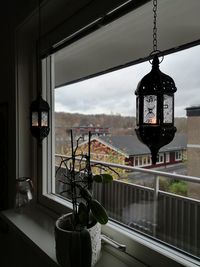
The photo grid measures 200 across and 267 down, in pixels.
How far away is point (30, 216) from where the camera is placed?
1438 millimetres

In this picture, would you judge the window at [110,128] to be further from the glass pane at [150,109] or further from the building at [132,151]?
the glass pane at [150,109]

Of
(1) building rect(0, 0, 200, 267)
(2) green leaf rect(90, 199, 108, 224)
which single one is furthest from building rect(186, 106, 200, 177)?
(2) green leaf rect(90, 199, 108, 224)

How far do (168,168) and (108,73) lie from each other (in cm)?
62

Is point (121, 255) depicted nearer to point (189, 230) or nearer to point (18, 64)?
point (189, 230)

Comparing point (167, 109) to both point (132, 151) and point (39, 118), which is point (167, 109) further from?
point (39, 118)

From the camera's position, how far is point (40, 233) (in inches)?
47.0

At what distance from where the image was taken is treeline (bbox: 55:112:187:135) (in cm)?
113

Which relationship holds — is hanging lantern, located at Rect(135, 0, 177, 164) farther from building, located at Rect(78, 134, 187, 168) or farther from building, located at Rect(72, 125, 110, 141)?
building, located at Rect(72, 125, 110, 141)

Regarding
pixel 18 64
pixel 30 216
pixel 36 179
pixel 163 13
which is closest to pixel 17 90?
pixel 18 64

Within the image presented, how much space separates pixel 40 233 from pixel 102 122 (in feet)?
2.15

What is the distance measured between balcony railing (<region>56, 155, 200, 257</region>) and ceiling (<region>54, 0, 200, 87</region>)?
1.98 feet

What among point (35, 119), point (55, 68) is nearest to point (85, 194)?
point (35, 119)

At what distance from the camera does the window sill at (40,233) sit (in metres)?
0.92

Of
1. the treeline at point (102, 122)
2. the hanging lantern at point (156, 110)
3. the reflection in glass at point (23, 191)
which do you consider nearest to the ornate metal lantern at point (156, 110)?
the hanging lantern at point (156, 110)
